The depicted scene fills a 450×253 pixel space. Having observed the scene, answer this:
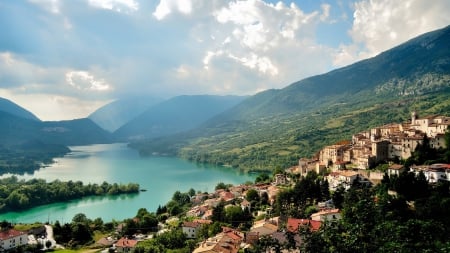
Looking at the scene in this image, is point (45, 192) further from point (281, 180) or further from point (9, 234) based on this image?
point (281, 180)

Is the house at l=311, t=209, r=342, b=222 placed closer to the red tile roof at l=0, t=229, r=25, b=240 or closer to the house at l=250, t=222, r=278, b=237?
the house at l=250, t=222, r=278, b=237

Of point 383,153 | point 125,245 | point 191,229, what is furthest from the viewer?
point 383,153

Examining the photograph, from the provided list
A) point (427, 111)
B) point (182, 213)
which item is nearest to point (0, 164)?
point (182, 213)

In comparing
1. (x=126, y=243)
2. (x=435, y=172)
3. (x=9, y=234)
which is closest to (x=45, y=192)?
(x=9, y=234)

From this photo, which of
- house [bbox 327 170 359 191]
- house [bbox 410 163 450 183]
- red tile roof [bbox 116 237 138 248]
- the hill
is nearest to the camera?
house [bbox 410 163 450 183]

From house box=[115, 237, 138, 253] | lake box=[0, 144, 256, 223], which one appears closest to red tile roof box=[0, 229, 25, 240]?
house box=[115, 237, 138, 253]

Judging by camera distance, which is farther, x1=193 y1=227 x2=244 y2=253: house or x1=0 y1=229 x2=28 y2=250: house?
x1=0 y1=229 x2=28 y2=250: house

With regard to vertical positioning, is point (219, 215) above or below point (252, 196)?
below

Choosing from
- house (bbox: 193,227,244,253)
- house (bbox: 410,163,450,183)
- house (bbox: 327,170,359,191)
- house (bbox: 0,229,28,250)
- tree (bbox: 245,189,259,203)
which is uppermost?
house (bbox: 410,163,450,183)

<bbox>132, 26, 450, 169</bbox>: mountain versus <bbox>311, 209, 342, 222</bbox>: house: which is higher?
<bbox>132, 26, 450, 169</bbox>: mountain
